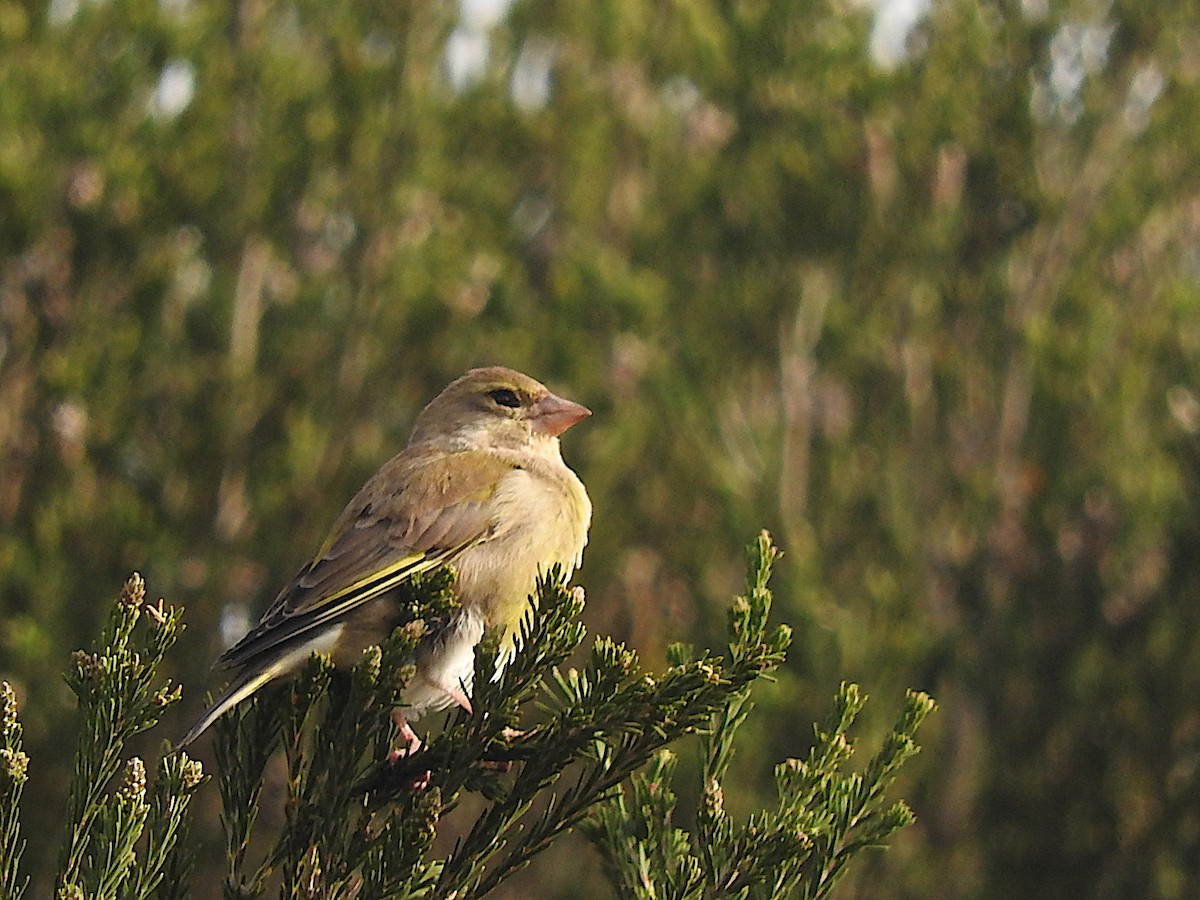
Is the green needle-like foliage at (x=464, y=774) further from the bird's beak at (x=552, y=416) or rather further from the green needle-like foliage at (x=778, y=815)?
the bird's beak at (x=552, y=416)

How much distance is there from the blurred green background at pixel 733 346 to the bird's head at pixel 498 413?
78.0 inches

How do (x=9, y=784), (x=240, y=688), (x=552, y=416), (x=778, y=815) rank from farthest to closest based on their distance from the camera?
1. (x=552, y=416)
2. (x=240, y=688)
3. (x=778, y=815)
4. (x=9, y=784)

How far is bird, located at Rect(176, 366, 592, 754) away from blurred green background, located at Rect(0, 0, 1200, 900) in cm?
246

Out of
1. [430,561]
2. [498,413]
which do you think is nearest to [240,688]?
[430,561]

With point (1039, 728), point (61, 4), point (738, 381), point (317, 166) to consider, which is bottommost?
point (1039, 728)

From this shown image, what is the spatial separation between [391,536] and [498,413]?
105 cm

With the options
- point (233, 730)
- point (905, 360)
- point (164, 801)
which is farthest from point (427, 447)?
point (905, 360)

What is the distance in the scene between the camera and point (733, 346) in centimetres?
755

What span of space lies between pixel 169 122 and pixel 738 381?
2.80 m

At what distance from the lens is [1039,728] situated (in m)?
7.09

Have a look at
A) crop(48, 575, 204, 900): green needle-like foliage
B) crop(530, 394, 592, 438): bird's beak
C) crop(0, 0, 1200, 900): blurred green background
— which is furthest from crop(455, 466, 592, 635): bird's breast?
crop(0, 0, 1200, 900): blurred green background

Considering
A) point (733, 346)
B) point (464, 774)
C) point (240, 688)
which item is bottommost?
point (733, 346)

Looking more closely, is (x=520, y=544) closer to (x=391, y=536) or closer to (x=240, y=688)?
(x=391, y=536)

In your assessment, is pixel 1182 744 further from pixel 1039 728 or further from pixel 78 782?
pixel 78 782
